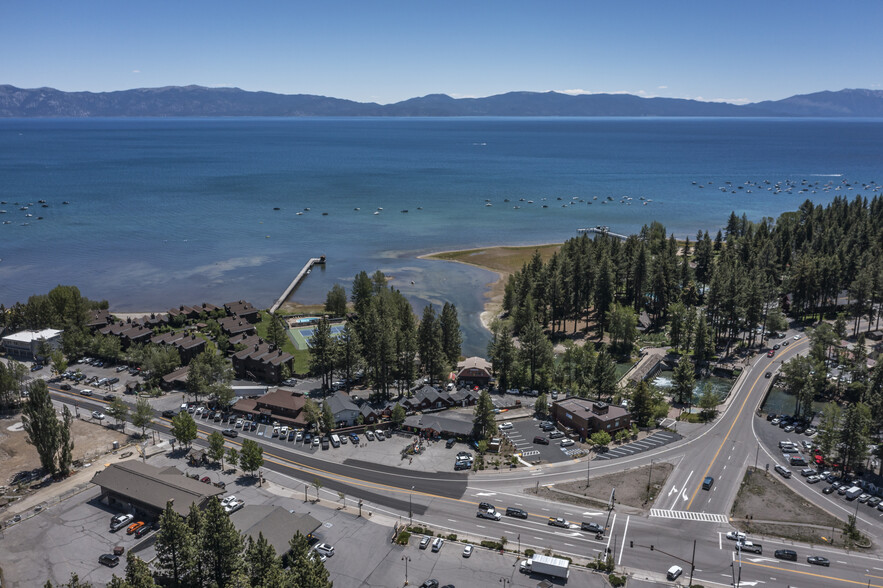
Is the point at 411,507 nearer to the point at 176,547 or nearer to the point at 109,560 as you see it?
the point at 176,547

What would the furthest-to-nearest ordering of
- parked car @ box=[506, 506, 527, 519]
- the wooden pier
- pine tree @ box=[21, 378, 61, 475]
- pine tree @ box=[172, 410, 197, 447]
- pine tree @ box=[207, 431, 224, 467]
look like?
the wooden pier
pine tree @ box=[172, 410, 197, 447]
pine tree @ box=[207, 431, 224, 467]
pine tree @ box=[21, 378, 61, 475]
parked car @ box=[506, 506, 527, 519]

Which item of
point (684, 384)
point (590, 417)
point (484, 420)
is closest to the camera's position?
point (484, 420)

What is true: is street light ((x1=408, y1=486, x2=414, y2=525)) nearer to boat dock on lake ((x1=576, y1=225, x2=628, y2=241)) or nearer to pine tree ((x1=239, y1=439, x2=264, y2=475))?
pine tree ((x1=239, y1=439, x2=264, y2=475))

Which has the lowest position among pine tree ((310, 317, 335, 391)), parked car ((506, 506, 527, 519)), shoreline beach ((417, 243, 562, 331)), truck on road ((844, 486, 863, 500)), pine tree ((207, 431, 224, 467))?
parked car ((506, 506, 527, 519))

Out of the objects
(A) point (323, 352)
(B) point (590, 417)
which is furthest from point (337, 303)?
(B) point (590, 417)

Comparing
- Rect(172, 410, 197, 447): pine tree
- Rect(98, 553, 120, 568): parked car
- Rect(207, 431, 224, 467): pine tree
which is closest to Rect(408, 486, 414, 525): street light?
Rect(207, 431, 224, 467): pine tree

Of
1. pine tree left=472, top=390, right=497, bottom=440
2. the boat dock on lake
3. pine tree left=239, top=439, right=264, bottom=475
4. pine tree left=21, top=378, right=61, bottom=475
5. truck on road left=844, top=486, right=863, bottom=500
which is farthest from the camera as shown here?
the boat dock on lake

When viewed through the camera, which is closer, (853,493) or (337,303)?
(853,493)

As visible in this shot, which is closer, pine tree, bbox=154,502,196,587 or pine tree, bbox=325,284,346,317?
pine tree, bbox=154,502,196,587
